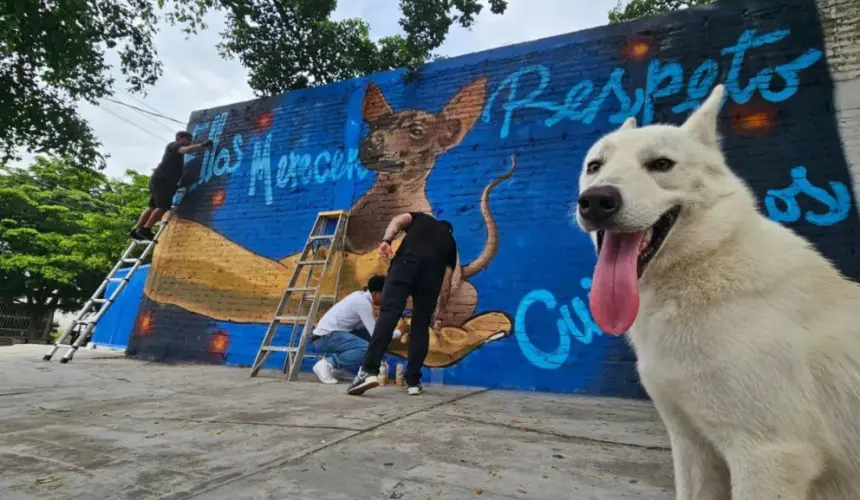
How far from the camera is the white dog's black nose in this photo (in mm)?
1281

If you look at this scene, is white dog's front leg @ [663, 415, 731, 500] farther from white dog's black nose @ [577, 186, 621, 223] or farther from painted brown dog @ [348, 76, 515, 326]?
painted brown dog @ [348, 76, 515, 326]

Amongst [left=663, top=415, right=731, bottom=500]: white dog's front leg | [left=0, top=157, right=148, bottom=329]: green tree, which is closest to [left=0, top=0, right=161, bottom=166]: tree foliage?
[left=663, top=415, right=731, bottom=500]: white dog's front leg

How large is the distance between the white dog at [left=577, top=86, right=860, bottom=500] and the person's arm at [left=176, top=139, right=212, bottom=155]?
297 inches

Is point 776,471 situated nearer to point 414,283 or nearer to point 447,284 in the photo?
point 414,283

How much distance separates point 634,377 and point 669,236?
3.40 meters

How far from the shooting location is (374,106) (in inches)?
256

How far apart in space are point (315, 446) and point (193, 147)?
267 inches

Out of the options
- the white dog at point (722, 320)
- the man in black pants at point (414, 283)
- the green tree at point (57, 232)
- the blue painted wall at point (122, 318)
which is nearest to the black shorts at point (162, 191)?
the blue painted wall at point (122, 318)

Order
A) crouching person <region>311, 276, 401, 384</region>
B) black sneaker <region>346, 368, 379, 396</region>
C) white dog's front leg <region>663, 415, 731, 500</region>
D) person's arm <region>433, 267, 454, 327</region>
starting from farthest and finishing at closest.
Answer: crouching person <region>311, 276, 401, 384</region>, person's arm <region>433, 267, 454, 327</region>, black sneaker <region>346, 368, 379, 396</region>, white dog's front leg <region>663, 415, 731, 500</region>

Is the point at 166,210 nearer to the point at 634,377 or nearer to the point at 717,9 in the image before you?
the point at 634,377

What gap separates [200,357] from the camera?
648cm

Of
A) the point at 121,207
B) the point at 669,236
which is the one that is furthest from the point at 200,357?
the point at 121,207

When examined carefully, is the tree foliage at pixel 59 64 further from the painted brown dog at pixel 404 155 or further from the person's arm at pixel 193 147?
the painted brown dog at pixel 404 155

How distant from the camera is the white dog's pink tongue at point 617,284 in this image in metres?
1.28
